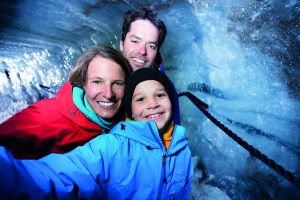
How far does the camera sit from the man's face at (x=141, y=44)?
2.65m

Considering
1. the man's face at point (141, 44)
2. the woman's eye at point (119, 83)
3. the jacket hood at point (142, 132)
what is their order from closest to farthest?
the jacket hood at point (142, 132), the woman's eye at point (119, 83), the man's face at point (141, 44)

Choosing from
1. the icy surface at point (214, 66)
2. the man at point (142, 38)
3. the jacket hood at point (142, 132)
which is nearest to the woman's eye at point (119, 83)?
the man at point (142, 38)

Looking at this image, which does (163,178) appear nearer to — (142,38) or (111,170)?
(111,170)

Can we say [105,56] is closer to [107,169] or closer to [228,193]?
[107,169]

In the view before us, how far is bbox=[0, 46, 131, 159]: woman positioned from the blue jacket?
513 mm

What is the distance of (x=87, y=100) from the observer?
6.97ft

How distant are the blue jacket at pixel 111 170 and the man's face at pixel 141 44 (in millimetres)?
1195

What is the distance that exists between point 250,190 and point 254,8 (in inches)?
118

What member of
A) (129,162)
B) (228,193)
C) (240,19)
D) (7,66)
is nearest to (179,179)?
(129,162)

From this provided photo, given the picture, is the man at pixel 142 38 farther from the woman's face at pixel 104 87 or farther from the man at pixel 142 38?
the woman's face at pixel 104 87

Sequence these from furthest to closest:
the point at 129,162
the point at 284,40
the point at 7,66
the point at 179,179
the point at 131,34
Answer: the point at 7,66 → the point at 284,40 → the point at 131,34 → the point at 179,179 → the point at 129,162

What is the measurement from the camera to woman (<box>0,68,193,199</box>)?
0.95 m

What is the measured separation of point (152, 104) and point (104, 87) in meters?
0.52

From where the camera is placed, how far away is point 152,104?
1838 millimetres
